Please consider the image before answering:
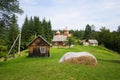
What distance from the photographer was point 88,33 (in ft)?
424

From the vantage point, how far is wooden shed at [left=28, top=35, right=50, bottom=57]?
1760 inches

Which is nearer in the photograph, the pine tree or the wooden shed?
the pine tree

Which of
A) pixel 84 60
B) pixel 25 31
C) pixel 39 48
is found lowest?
pixel 84 60

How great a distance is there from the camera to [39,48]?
148 ft

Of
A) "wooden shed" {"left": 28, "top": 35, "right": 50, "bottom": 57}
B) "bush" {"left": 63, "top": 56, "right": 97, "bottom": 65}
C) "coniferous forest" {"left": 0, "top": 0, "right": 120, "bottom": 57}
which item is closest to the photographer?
"bush" {"left": 63, "top": 56, "right": 97, "bottom": 65}

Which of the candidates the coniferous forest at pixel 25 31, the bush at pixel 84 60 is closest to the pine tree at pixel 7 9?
the coniferous forest at pixel 25 31

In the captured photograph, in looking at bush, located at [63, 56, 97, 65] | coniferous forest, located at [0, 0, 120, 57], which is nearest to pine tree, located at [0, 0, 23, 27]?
coniferous forest, located at [0, 0, 120, 57]

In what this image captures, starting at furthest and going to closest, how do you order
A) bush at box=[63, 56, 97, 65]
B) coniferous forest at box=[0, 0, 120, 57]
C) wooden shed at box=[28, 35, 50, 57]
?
wooden shed at box=[28, 35, 50, 57]
coniferous forest at box=[0, 0, 120, 57]
bush at box=[63, 56, 97, 65]

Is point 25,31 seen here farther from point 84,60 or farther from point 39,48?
point 84,60

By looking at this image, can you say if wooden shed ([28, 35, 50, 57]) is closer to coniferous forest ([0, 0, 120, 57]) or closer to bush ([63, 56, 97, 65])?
coniferous forest ([0, 0, 120, 57])

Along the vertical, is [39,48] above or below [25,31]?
below

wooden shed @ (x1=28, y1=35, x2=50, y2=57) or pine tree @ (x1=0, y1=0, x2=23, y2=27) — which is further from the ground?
pine tree @ (x1=0, y1=0, x2=23, y2=27)

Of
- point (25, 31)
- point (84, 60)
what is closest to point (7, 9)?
point (84, 60)

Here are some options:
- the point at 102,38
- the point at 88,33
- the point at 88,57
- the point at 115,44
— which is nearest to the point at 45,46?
the point at 88,57
